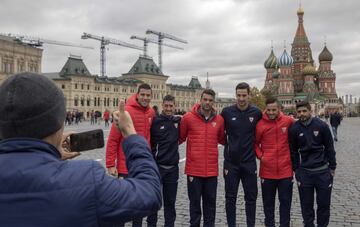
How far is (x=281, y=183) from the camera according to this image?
559cm

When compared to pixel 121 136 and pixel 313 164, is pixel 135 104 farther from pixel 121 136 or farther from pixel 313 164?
pixel 313 164

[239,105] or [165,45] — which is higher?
[165,45]

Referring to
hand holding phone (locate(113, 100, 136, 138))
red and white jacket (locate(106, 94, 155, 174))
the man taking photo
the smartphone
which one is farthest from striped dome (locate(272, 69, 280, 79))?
the man taking photo

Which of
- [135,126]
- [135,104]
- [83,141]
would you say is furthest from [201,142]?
[83,141]

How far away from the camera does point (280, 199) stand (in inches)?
219

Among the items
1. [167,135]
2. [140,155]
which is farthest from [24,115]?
[167,135]

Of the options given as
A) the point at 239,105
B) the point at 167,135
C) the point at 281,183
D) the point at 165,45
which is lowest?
the point at 281,183

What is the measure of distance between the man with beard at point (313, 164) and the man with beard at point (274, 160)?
5.9 inches

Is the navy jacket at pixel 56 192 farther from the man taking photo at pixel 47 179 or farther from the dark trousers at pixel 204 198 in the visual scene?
the dark trousers at pixel 204 198

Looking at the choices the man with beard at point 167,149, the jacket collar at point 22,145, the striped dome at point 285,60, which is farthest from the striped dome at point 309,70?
the jacket collar at point 22,145

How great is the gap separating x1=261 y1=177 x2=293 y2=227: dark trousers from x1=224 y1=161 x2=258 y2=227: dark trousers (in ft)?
0.53

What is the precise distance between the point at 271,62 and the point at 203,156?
4248 inches

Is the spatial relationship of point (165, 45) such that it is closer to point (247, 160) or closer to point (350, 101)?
point (350, 101)

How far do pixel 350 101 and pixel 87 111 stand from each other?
126m
